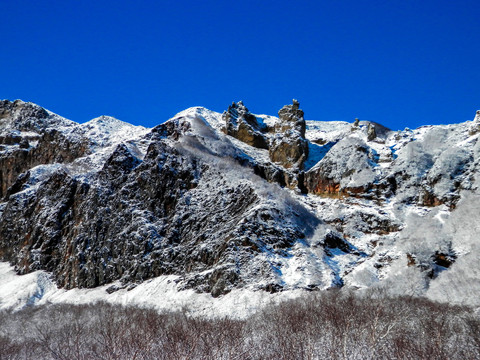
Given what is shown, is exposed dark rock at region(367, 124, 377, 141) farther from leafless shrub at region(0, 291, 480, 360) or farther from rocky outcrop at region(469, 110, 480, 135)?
leafless shrub at region(0, 291, 480, 360)

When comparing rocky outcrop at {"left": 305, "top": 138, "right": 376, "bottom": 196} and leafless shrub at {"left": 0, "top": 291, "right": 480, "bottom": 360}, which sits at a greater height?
rocky outcrop at {"left": 305, "top": 138, "right": 376, "bottom": 196}

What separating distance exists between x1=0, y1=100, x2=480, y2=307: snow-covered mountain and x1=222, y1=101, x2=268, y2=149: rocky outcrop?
0.73 m

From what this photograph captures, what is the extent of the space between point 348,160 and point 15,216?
87.0 metres

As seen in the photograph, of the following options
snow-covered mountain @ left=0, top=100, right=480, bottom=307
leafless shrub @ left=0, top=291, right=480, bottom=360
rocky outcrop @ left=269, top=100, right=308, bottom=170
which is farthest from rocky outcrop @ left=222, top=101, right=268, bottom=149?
leafless shrub @ left=0, top=291, right=480, bottom=360

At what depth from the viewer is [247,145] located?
443ft

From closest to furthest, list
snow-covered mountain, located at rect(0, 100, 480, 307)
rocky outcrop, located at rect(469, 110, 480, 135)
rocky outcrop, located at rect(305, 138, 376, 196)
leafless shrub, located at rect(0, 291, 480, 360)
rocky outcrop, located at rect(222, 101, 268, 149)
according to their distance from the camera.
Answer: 1. leafless shrub, located at rect(0, 291, 480, 360)
2. snow-covered mountain, located at rect(0, 100, 480, 307)
3. rocky outcrop, located at rect(469, 110, 480, 135)
4. rocky outcrop, located at rect(305, 138, 376, 196)
5. rocky outcrop, located at rect(222, 101, 268, 149)

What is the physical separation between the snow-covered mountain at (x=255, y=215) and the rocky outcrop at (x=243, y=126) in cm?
73

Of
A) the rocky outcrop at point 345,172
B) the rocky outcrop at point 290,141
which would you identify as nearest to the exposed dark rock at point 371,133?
the rocky outcrop at point 345,172

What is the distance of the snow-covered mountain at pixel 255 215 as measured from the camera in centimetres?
6775

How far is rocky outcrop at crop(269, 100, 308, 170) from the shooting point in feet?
402

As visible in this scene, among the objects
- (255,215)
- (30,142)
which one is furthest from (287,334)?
(30,142)

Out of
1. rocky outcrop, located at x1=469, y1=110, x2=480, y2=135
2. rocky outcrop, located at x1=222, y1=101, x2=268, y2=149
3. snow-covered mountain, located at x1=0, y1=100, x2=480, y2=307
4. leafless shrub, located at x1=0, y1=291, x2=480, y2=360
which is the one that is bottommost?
leafless shrub, located at x1=0, y1=291, x2=480, y2=360

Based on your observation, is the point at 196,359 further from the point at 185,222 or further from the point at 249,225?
the point at 185,222

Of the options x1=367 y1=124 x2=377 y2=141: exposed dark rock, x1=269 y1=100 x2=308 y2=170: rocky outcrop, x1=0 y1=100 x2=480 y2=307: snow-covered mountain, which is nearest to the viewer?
x1=0 y1=100 x2=480 y2=307: snow-covered mountain
